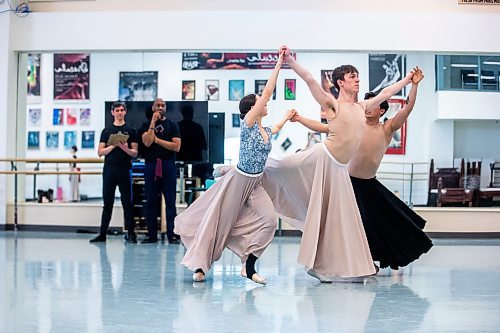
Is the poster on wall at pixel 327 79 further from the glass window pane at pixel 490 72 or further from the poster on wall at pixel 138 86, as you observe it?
the poster on wall at pixel 138 86

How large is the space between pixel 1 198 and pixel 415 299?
21.8 feet

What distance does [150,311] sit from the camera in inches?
159

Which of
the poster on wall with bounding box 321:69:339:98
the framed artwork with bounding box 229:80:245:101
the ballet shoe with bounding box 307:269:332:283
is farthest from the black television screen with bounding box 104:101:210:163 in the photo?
the ballet shoe with bounding box 307:269:332:283

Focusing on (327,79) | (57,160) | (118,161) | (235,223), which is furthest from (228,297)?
(57,160)

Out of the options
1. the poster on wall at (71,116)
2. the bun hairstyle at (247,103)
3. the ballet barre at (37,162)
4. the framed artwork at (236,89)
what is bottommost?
the ballet barre at (37,162)

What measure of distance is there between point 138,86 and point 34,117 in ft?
4.86

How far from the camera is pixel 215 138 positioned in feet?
31.6

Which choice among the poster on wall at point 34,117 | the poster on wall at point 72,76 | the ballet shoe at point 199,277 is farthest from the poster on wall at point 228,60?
the ballet shoe at point 199,277

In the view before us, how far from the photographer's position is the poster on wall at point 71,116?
1031cm

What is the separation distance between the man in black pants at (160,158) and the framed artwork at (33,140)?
249cm

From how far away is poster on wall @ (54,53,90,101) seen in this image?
10.0m

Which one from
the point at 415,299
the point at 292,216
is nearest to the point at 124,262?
the point at 292,216

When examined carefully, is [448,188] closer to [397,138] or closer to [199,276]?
[397,138]

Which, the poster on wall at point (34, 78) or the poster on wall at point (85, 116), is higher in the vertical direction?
the poster on wall at point (34, 78)
